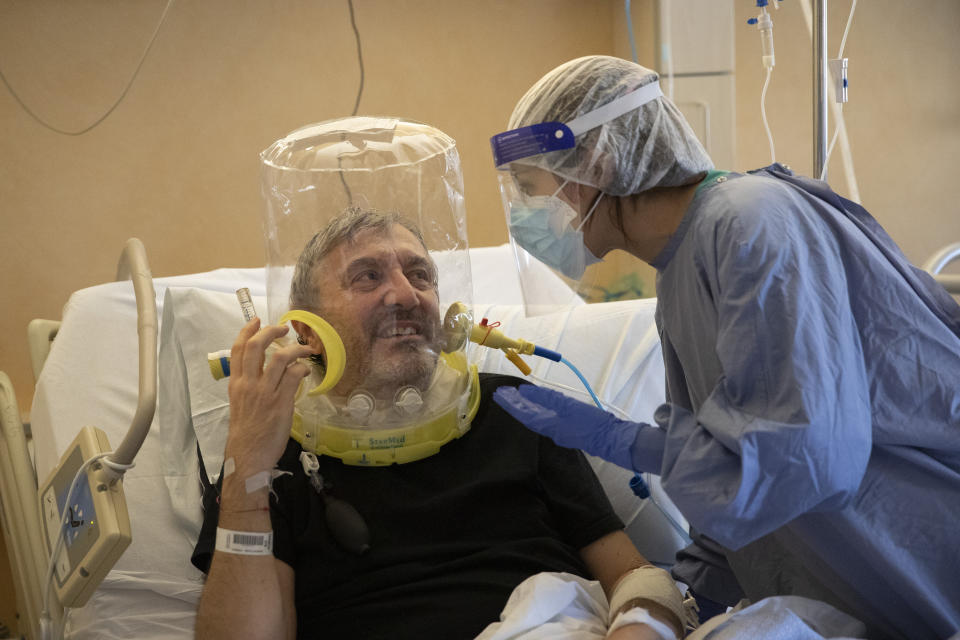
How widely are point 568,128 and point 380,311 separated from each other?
534mm

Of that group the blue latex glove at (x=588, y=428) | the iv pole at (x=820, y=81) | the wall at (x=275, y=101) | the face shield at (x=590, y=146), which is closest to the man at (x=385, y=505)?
the blue latex glove at (x=588, y=428)

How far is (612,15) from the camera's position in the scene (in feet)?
11.5

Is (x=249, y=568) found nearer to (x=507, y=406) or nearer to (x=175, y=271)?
(x=507, y=406)

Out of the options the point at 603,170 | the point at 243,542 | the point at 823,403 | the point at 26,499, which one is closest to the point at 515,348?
the point at 603,170

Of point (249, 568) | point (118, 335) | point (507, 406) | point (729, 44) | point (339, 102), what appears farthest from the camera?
point (339, 102)

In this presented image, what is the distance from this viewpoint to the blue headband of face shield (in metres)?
1.24

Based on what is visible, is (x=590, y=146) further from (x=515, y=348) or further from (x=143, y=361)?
(x=143, y=361)

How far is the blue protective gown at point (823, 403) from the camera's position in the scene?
1.01 metres

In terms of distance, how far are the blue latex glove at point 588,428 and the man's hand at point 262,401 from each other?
1.24ft

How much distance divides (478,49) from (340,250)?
1.93 metres

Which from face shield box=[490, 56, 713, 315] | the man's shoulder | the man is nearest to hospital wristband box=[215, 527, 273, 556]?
the man

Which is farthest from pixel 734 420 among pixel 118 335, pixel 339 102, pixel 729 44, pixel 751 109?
pixel 751 109

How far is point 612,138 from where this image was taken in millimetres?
1238

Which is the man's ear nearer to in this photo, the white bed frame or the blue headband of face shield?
the white bed frame
